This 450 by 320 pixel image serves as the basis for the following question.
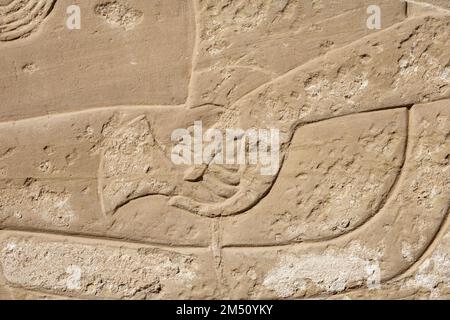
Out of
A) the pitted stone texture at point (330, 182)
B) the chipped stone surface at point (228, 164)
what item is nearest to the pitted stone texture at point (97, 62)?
the chipped stone surface at point (228, 164)

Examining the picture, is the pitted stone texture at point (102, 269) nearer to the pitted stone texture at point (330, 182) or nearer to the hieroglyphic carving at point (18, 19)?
the pitted stone texture at point (330, 182)

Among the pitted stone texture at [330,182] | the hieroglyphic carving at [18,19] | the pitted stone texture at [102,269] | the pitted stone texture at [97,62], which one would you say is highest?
the hieroglyphic carving at [18,19]

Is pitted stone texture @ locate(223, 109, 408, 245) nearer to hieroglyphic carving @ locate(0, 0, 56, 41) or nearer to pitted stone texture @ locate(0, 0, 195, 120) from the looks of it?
pitted stone texture @ locate(0, 0, 195, 120)

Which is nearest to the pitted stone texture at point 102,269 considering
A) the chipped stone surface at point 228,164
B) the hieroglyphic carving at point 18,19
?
the chipped stone surface at point 228,164

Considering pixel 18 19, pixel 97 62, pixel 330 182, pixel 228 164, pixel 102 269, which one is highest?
pixel 18 19

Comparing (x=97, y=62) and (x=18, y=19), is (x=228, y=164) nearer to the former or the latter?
(x=97, y=62)

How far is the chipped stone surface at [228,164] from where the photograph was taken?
9.95 feet

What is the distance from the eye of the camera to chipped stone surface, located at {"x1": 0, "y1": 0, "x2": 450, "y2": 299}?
3.03 metres

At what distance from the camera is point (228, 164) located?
10.1 ft

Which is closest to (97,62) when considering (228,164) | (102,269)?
(228,164)

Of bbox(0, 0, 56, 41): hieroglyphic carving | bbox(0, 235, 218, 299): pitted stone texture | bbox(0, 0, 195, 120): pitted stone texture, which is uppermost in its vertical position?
bbox(0, 0, 56, 41): hieroglyphic carving

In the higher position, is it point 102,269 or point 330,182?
point 330,182

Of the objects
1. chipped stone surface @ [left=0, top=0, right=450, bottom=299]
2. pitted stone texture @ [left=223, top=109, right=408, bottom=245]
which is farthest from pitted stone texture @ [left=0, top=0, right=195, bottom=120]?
pitted stone texture @ [left=223, top=109, right=408, bottom=245]

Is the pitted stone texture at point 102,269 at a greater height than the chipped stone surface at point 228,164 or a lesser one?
lesser
